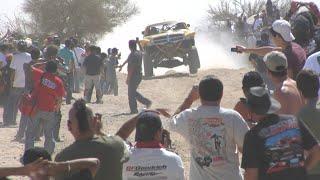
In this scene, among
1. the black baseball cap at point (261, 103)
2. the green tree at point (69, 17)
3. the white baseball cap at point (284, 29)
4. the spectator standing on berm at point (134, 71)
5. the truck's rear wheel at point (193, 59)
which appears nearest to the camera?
the black baseball cap at point (261, 103)

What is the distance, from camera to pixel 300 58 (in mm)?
7387

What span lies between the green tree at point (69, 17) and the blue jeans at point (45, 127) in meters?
32.0

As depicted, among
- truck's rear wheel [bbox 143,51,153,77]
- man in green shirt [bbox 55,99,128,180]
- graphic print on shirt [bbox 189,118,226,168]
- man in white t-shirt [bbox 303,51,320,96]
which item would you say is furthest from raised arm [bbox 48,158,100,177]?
truck's rear wheel [bbox 143,51,153,77]

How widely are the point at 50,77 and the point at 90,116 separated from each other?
5724 millimetres

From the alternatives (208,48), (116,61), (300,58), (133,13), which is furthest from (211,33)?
(300,58)

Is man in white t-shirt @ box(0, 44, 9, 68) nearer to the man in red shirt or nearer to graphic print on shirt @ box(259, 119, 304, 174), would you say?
the man in red shirt

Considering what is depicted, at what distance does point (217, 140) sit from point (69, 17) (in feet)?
127

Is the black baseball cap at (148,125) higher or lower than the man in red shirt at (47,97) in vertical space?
higher

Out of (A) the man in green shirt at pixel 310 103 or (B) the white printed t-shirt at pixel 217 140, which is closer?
(B) the white printed t-shirt at pixel 217 140

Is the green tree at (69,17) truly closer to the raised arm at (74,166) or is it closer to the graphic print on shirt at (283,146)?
the graphic print on shirt at (283,146)

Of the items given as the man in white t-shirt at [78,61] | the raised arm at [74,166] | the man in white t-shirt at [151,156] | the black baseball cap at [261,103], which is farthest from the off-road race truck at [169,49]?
the raised arm at [74,166]

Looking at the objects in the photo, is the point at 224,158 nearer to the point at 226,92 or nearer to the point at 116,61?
the point at 226,92

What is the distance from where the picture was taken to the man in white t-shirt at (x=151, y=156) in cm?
514

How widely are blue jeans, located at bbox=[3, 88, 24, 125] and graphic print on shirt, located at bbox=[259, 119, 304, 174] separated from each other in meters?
10.1
